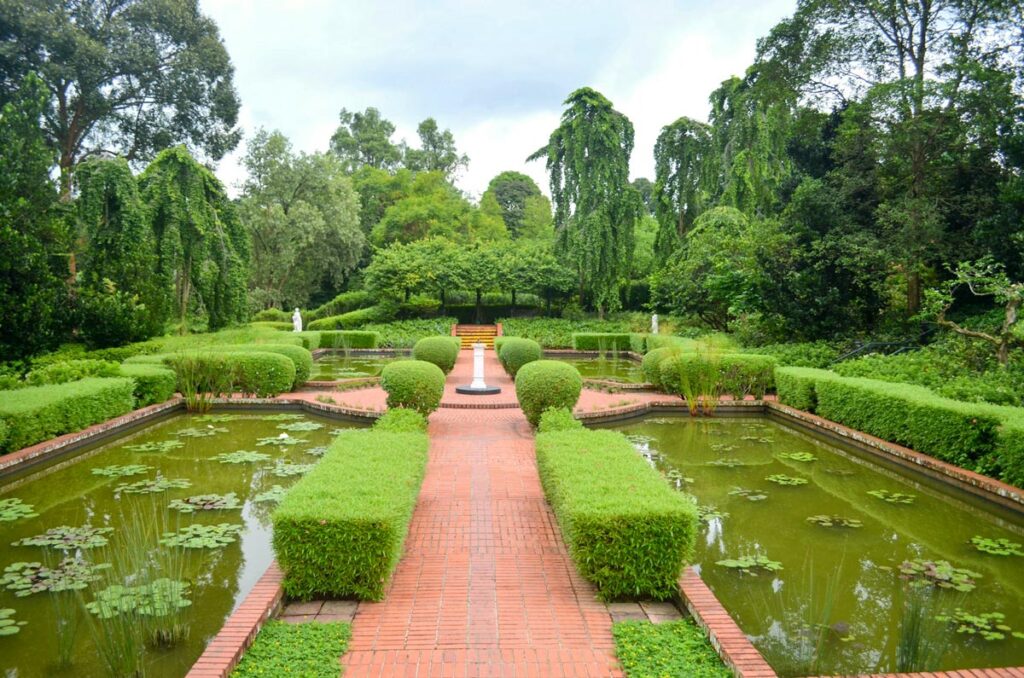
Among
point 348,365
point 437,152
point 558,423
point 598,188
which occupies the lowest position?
point 348,365

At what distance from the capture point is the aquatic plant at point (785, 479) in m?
6.82

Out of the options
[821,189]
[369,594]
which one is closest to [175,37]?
[821,189]

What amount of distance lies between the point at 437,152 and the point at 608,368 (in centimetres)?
3628

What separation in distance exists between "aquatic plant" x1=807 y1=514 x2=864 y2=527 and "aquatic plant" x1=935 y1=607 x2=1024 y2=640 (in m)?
1.61

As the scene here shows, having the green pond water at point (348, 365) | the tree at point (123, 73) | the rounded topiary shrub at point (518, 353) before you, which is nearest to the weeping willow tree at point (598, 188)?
the green pond water at point (348, 365)

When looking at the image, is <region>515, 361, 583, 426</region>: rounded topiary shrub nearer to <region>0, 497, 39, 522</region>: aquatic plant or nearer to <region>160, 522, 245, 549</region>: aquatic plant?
<region>160, 522, 245, 549</region>: aquatic plant

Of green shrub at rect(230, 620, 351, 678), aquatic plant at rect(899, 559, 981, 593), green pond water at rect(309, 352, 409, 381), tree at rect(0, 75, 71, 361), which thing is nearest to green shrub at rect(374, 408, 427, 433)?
green shrub at rect(230, 620, 351, 678)

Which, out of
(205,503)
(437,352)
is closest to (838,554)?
(205,503)

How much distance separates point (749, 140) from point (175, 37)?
24304mm

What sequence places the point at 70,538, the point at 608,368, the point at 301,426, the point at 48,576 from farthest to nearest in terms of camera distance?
the point at 608,368 < the point at 301,426 < the point at 70,538 < the point at 48,576

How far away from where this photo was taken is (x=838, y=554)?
4.87m

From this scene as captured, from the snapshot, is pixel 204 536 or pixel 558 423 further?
pixel 558 423

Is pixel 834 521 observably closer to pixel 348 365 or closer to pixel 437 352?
pixel 437 352

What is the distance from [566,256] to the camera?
27.9 meters
